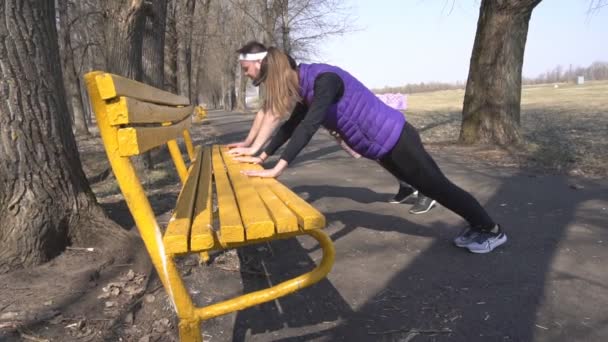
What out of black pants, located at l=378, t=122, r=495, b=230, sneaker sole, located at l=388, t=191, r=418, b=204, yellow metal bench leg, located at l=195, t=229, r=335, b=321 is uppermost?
black pants, located at l=378, t=122, r=495, b=230

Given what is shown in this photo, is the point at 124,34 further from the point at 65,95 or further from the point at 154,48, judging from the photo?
the point at 65,95

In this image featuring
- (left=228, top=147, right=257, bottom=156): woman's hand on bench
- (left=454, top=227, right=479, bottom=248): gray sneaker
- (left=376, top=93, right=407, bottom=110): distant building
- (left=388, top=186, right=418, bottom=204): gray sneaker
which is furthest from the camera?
(left=376, top=93, right=407, bottom=110): distant building

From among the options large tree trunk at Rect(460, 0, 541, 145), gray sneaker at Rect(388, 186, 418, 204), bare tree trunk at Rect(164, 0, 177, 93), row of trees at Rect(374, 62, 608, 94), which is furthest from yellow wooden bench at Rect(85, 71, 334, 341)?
row of trees at Rect(374, 62, 608, 94)

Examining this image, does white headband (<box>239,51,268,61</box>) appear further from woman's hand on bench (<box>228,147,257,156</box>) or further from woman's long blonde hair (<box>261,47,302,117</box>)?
woman's hand on bench (<box>228,147,257,156</box>)

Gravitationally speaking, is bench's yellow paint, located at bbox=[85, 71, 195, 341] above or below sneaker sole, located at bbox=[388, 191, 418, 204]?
above

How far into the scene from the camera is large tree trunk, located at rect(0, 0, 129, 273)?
2.67m

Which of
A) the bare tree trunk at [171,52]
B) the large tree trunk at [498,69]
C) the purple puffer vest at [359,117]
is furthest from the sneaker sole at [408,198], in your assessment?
the bare tree trunk at [171,52]

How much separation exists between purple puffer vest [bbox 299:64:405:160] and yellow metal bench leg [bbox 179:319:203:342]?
1.49 meters

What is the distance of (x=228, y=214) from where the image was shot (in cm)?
Answer: 175

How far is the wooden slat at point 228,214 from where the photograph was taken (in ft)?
5.10

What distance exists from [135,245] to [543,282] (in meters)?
2.67

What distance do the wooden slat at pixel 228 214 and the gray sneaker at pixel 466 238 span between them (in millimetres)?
1782

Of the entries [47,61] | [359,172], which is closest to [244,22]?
[359,172]

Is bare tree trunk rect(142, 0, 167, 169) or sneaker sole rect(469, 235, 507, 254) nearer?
sneaker sole rect(469, 235, 507, 254)
